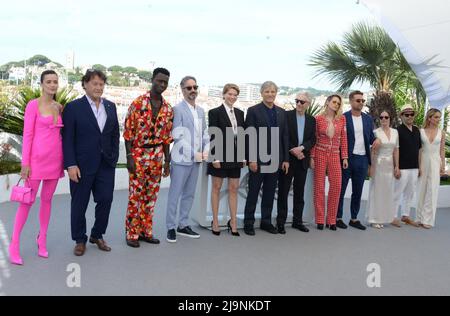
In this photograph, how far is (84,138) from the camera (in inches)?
157

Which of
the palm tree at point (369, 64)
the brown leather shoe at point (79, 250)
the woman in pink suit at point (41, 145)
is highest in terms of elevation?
the palm tree at point (369, 64)

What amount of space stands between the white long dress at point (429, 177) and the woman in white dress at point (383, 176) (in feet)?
1.46

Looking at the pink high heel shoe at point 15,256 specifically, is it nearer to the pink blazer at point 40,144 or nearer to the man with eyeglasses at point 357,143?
the pink blazer at point 40,144

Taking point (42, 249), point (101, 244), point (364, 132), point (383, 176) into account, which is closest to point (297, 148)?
point (364, 132)

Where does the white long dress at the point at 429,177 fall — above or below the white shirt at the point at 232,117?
below

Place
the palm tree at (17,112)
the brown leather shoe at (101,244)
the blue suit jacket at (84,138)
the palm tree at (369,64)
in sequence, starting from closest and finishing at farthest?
1. the blue suit jacket at (84,138)
2. the brown leather shoe at (101,244)
3. the palm tree at (17,112)
4. the palm tree at (369,64)

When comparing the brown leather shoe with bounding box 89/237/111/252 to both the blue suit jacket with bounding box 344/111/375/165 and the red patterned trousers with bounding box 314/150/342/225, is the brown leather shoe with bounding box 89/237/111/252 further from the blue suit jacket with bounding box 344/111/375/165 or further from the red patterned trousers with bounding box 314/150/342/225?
the blue suit jacket with bounding box 344/111/375/165

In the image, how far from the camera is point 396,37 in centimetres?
754

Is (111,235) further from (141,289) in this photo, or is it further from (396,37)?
(396,37)

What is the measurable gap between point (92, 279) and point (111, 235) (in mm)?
1357

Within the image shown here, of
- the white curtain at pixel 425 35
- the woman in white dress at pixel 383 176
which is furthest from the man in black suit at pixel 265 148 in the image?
the white curtain at pixel 425 35

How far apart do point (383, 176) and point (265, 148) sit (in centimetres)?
167

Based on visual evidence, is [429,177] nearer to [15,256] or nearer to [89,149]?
[89,149]

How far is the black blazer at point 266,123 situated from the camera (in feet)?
16.4
